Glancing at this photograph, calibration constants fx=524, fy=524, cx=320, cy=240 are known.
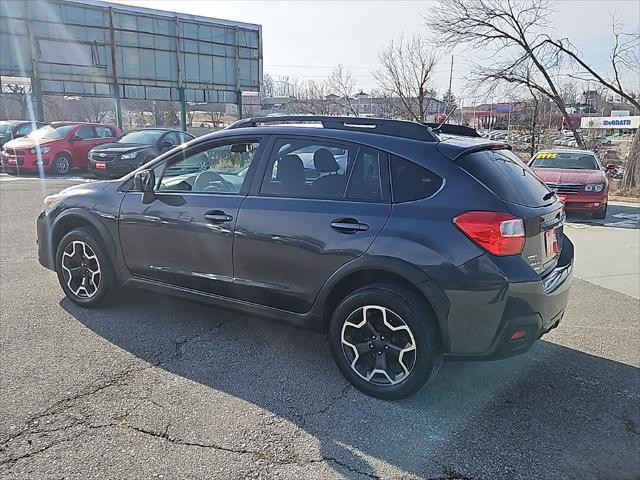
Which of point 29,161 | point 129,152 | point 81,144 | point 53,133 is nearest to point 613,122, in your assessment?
point 81,144

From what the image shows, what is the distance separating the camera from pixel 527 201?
3.27m

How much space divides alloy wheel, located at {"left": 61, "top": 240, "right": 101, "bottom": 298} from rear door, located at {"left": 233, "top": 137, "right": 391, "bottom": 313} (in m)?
1.58

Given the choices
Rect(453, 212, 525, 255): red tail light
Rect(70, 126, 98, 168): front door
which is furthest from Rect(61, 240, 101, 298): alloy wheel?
Rect(70, 126, 98, 168): front door

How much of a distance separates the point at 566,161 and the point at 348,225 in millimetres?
10337

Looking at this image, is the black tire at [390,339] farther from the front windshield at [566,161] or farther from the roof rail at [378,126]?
the front windshield at [566,161]

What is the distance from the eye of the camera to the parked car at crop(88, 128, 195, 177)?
14.9 metres

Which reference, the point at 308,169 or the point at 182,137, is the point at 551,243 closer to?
the point at 308,169

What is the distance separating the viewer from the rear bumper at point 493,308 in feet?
9.86

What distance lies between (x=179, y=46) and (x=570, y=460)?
2955 cm

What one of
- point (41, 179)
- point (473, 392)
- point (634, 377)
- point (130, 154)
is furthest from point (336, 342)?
point (41, 179)

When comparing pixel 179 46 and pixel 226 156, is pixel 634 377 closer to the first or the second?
pixel 226 156

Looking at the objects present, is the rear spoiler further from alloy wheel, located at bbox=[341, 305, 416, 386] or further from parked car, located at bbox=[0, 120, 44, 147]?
parked car, located at bbox=[0, 120, 44, 147]

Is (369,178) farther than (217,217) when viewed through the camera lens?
No

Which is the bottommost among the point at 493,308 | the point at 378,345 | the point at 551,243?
the point at 378,345
